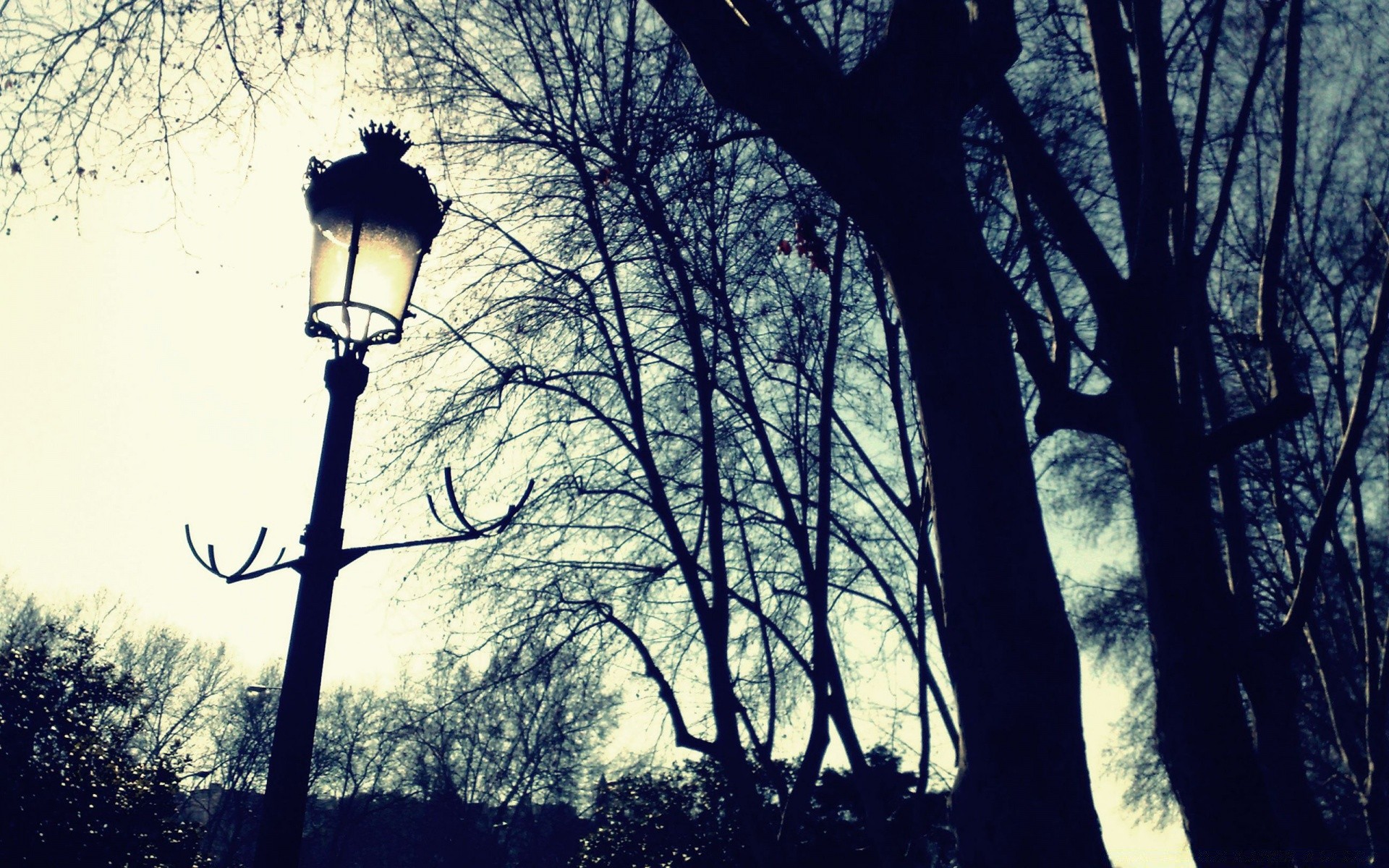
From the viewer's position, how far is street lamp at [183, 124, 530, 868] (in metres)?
2.70

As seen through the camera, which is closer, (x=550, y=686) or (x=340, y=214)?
(x=340, y=214)

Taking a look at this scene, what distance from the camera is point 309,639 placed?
262cm

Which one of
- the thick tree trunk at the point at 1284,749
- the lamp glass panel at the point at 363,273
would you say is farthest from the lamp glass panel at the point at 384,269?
the thick tree trunk at the point at 1284,749

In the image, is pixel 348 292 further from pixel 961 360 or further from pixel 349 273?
pixel 961 360

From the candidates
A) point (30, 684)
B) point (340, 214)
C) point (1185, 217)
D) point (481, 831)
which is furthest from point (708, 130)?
point (481, 831)

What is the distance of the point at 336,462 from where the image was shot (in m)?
2.86

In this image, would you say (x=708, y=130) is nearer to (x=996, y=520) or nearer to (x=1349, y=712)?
(x=996, y=520)

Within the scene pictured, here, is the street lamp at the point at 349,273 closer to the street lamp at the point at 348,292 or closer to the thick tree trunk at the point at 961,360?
the street lamp at the point at 348,292

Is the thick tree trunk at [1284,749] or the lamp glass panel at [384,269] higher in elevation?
the lamp glass panel at [384,269]

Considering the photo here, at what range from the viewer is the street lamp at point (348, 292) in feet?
8.85

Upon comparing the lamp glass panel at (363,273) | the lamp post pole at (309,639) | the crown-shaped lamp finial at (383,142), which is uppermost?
the crown-shaped lamp finial at (383,142)

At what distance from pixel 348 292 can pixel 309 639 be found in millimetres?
1060

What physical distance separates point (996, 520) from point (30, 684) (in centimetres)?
1574

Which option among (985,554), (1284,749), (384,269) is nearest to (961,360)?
(985,554)
